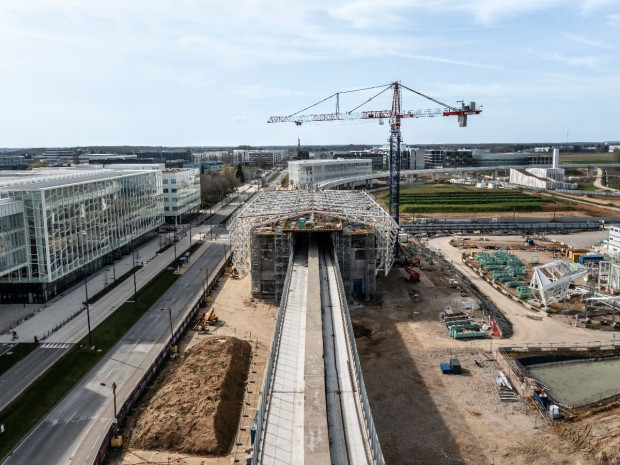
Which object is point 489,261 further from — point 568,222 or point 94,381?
point 94,381

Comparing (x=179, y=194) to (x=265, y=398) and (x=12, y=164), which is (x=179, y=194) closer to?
(x=265, y=398)

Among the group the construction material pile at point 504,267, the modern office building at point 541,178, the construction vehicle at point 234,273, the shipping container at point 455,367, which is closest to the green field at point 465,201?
the modern office building at point 541,178

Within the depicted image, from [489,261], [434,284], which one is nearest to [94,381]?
[434,284]

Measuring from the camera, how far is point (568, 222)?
291 ft

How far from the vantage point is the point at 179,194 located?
3295 inches

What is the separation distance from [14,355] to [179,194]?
52.3 m

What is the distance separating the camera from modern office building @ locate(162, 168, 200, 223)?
82.1 metres

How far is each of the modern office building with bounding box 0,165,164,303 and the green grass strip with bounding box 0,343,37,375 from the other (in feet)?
28.5

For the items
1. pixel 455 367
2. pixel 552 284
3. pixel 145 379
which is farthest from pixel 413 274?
pixel 145 379

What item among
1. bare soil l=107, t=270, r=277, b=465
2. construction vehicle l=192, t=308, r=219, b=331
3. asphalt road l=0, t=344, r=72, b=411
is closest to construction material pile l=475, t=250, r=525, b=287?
bare soil l=107, t=270, r=277, b=465

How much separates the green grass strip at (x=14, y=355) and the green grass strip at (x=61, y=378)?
2877 millimetres

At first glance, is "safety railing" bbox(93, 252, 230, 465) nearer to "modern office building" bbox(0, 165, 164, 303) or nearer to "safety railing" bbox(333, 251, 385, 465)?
"safety railing" bbox(333, 251, 385, 465)

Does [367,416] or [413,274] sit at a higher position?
[367,416]

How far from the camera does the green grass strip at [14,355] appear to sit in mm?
32031
